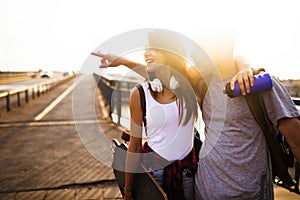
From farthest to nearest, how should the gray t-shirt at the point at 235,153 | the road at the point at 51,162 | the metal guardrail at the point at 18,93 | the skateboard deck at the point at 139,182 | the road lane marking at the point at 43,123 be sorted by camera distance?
the metal guardrail at the point at 18,93, the road lane marking at the point at 43,123, the road at the point at 51,162, the skateboard deck at the point at 139,182, the gray t-shirt at the point at 235,153

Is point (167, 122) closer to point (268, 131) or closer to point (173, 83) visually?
point (173, 83)

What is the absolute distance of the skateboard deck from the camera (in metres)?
1.83

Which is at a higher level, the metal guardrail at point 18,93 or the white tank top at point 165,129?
the white tank top at point 165,129

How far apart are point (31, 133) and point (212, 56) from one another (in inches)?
325

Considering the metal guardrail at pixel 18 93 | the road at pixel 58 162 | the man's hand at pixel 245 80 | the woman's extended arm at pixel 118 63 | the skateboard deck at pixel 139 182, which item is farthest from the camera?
the metal guardrail at pixel 18 93

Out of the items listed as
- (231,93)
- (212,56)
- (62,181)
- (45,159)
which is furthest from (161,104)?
(45,159)

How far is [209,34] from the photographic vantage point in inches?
66.7

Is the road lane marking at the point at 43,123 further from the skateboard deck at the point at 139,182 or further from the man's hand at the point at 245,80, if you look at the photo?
the man's hand at the point at 245,80

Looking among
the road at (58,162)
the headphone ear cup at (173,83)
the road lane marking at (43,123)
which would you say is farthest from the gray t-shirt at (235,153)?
the road lane marking at (43,123)

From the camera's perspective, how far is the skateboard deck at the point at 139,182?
1.83 m

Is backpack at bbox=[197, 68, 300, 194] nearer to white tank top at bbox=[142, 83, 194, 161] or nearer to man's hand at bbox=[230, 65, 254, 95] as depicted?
man's hand at bbox=[230, 65, 254, 95]

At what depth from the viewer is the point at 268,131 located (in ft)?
5.21

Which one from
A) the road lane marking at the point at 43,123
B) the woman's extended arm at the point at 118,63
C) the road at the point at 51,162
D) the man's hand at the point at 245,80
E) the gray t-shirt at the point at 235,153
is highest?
the woman's extended arm at the point at 118,63

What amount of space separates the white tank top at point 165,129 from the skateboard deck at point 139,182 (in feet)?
0.66
